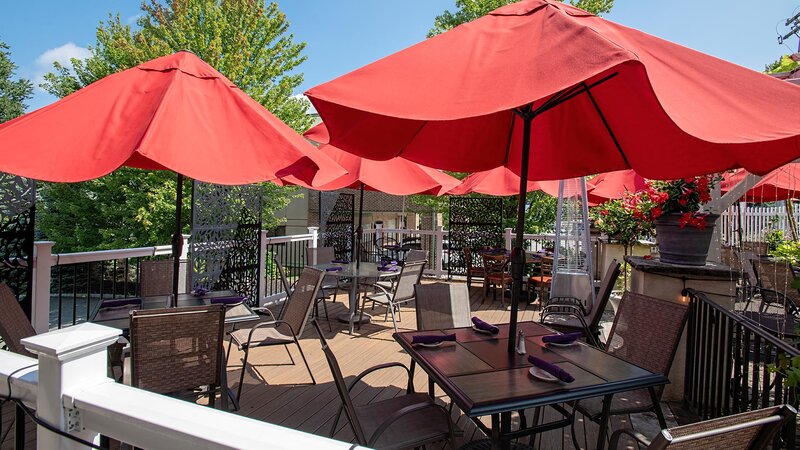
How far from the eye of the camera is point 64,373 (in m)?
1.30

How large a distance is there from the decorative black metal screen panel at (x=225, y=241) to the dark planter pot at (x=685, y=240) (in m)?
5.99

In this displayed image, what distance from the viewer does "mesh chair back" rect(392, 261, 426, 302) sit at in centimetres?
554

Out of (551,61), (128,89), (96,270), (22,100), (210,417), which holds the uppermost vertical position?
(22,100)

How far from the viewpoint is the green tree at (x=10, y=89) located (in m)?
21.8

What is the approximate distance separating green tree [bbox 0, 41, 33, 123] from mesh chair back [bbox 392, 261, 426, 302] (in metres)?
25.3

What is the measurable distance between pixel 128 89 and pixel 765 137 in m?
3.25

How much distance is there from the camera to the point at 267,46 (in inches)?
657

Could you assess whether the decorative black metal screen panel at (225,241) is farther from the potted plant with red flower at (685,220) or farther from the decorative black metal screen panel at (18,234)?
the potted plant with red flower at (685,220)

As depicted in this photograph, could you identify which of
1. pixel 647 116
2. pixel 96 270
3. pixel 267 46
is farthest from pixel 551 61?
pixel 96 270

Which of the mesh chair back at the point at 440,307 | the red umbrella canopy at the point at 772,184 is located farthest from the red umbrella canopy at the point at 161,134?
the red umbrella canopy at the point at 772,184

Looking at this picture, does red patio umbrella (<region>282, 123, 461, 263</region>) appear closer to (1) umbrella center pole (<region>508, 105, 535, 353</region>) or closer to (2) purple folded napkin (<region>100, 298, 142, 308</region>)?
(2) purple folded napkin (<region>100, 298, 142, 308</region>)

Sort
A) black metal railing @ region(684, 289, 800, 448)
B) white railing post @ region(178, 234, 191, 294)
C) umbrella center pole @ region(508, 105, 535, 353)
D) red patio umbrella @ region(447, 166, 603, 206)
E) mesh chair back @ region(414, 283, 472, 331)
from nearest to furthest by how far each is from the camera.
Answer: umbrella center pole @ region(508, 105, 535, 353) < black metal railing @ region(684, 289, 800, 448) < mesh chair back @ region(414, 283, 472, 331) < white railing post @ region(178, 234, 191, 294) < red patio umbrella @ region(447, 166, 603, 206)

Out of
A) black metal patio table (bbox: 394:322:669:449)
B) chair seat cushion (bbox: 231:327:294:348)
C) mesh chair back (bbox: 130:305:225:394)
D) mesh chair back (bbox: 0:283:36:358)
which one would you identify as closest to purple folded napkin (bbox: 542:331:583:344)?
black metal patio table (bbox: 394:322:669:449)

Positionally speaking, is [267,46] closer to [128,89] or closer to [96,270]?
[96,270]
